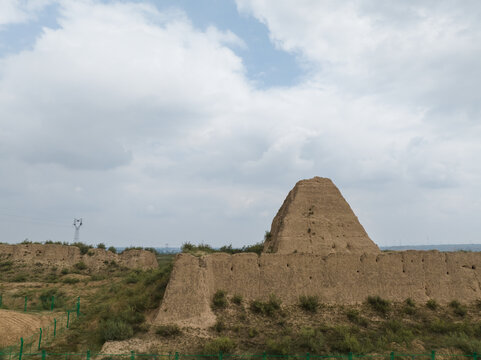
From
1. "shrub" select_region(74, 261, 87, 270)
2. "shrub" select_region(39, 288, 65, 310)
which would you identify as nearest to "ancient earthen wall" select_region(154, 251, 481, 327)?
"shrub" select_region(39, 288, 65, 310)

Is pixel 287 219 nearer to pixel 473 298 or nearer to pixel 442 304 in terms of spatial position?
pixel 442 304

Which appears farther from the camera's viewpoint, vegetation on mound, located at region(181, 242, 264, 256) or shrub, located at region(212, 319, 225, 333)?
vegetation on mound, located at region(181, 242, 264, 256)

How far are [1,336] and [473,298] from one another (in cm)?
2416

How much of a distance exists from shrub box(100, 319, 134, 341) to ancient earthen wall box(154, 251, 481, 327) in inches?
59.5

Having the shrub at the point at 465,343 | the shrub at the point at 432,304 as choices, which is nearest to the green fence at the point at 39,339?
the shrub at the point at 465,343

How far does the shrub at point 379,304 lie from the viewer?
17781 millimetres

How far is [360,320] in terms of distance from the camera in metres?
16.8

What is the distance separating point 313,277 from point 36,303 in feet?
66.3

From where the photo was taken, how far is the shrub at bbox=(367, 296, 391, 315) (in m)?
17.8

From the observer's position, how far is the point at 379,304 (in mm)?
18000

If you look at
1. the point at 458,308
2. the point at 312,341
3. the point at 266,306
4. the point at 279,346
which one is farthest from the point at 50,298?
the point at 458,308

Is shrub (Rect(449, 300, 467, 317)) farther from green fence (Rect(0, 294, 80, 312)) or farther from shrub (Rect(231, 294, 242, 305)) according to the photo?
green fence (Rect(0, 294, 80, 312))

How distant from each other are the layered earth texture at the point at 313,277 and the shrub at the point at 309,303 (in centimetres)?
29

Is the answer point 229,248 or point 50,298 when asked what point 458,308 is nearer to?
point 229,248
